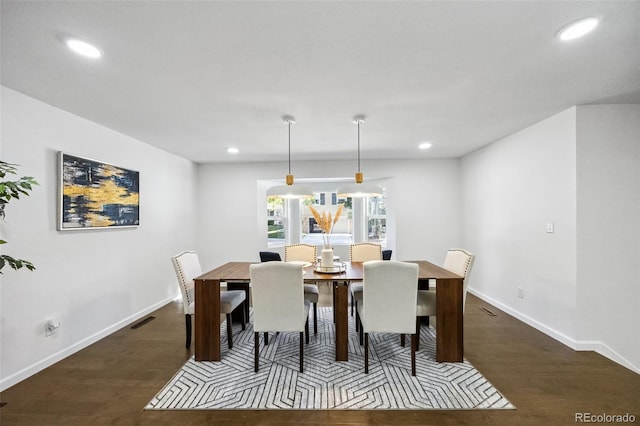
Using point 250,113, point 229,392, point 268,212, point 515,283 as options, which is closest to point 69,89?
point 250,113

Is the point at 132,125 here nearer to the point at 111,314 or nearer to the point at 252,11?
the point at 111,314

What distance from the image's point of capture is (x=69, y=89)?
215 cm

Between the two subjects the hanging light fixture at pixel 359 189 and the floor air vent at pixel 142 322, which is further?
the floor air vent at pixel 142 322

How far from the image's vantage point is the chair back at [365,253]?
3746 millimetres

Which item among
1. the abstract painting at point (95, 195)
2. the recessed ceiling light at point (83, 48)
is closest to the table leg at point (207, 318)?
the abstract painting at point (95, 195)

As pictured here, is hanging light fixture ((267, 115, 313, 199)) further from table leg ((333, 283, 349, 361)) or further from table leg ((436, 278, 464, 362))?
table leg ((436, 278, 464, 362))

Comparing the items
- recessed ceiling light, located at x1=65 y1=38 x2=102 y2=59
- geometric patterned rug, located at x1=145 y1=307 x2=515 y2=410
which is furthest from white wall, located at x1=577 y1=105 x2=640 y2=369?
recessed ceiling light, located at x1=65 y1=38 x2=102 y2=59

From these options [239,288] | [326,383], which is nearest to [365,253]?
[239,288]

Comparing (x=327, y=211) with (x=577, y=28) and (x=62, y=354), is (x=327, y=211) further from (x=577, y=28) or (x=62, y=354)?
(x=577, y=28)

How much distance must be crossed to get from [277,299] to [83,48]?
2.10 m

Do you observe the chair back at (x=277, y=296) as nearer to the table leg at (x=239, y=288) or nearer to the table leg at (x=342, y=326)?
the table leg at (x=342, y=326)

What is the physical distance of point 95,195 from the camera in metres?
2.87
